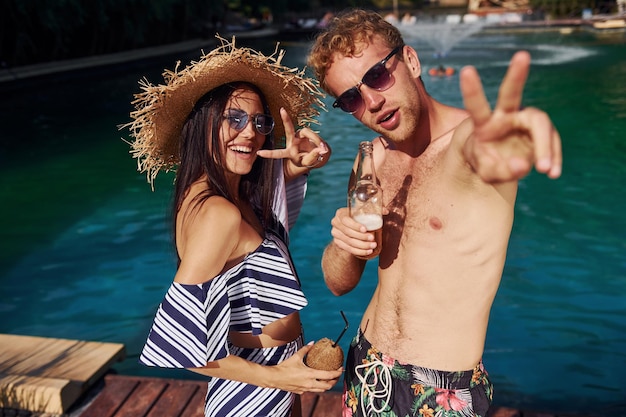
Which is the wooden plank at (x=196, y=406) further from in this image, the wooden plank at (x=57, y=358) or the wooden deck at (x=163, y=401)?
the wooden plank at (x=57, y=358)

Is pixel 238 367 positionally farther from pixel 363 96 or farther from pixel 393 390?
pixel 363 96

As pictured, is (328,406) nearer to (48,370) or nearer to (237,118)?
(48,370)

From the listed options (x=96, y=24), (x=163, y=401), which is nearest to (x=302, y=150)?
(x=163, y=401)

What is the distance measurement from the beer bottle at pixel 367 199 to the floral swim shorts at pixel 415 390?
17.1 inches

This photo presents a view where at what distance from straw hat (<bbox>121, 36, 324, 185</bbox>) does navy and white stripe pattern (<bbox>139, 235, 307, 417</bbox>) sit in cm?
60

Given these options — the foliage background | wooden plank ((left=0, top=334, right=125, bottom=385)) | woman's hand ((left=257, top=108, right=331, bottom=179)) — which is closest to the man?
woman's hand ((left=257, top=108, right=331, bottom=179))

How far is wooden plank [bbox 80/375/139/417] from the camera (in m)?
3.88

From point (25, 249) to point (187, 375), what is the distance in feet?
12.5

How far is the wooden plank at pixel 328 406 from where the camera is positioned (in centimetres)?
374

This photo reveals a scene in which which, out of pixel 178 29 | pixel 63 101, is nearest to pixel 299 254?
pixel 63 101

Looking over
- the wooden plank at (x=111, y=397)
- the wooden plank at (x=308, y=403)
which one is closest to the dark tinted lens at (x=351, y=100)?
the wooden plank at (x=308, y=403)

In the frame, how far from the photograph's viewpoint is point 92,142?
13383 mm

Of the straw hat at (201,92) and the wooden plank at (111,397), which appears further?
the wooden plank at (111,397)

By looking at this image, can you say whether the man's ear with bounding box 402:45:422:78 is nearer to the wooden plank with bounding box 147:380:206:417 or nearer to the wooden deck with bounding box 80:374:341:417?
the wooden deck with bounding box 80:374:341:417
